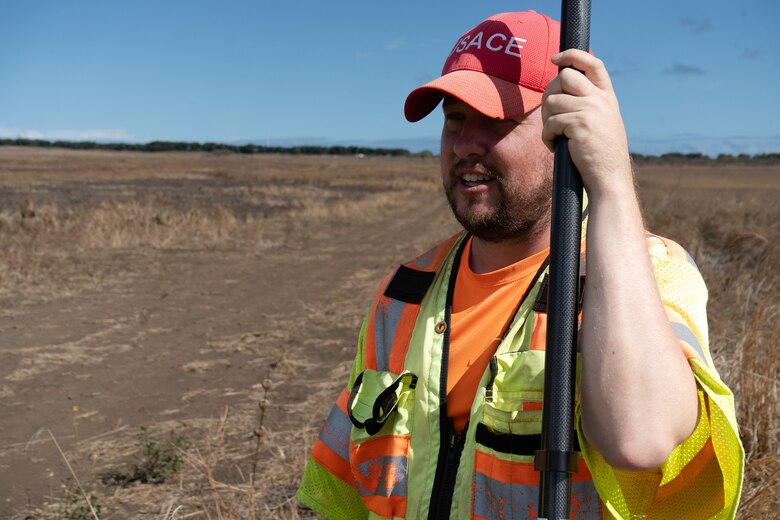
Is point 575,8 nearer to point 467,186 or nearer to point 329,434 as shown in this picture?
point 467,186

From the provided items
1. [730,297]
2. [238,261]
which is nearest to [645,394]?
[730,297]

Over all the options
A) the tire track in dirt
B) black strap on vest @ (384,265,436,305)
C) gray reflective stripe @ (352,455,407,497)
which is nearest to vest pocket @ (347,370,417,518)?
gray reflective stripe @ (352,455,407,497)

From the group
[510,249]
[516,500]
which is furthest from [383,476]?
[510,249]

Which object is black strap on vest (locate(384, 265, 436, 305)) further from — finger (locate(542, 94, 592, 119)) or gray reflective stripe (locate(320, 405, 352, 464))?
finger (locate(542, 94, 592, 119))

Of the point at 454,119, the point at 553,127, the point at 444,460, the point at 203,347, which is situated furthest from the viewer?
the point at 203,347

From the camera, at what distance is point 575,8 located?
1.35 m

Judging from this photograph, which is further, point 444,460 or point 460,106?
point 460,106

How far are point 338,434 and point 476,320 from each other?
48cm

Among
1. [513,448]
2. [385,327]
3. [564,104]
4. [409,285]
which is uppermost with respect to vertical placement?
[564,104]

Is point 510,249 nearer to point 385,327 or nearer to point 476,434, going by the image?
point 385,327

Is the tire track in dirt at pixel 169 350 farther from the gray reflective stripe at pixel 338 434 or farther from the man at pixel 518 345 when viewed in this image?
the man at pixel 518 345

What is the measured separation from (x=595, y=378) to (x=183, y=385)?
5.82 meters

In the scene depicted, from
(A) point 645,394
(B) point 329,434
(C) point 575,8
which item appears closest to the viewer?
(A) point 645,394

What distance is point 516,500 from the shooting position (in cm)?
147
